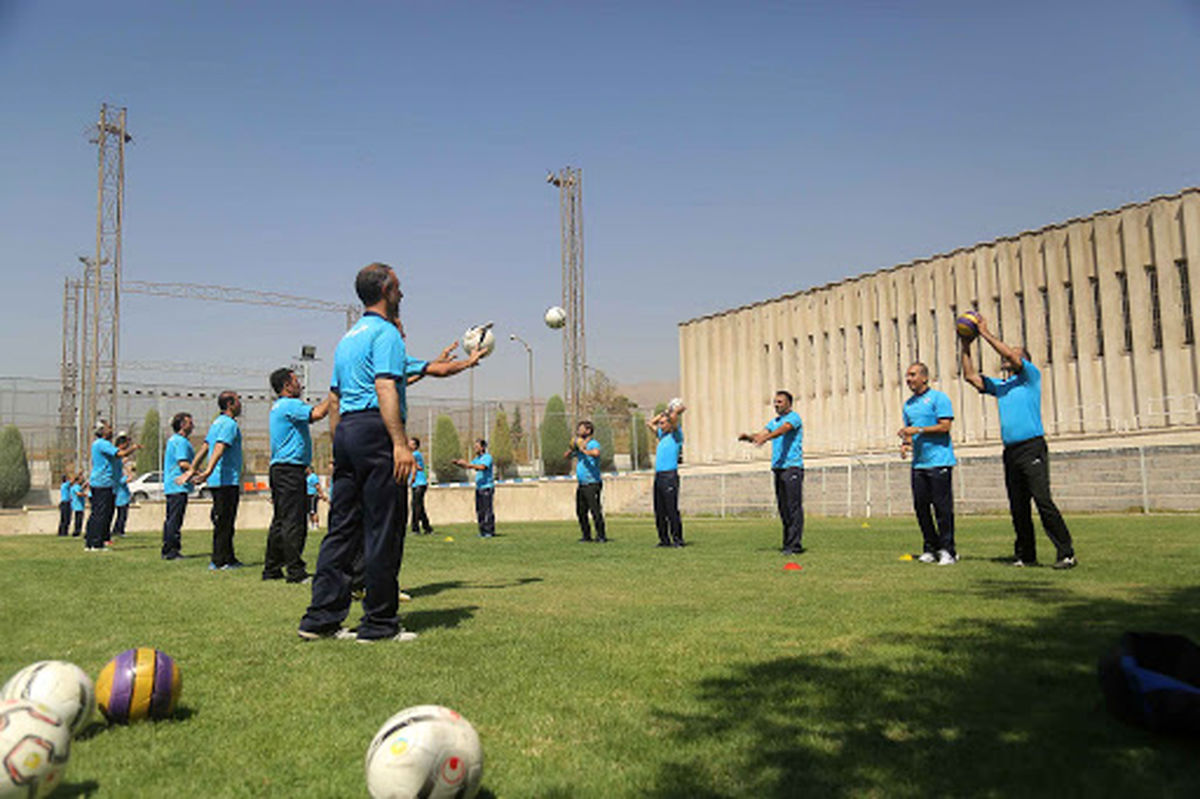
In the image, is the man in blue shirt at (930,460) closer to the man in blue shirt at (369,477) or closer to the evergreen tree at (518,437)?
the man in blue shirt at (369,477)

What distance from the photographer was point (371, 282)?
588 cm

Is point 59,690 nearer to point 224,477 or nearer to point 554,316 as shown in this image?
point 224,477

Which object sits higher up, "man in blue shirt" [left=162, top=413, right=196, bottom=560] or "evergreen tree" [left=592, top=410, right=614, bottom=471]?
"evergreen tree" [left=592, top=410, right=614, bottom=471]

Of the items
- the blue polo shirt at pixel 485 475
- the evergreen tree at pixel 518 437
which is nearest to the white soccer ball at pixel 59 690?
the blue polo shirt at pixel 485 475

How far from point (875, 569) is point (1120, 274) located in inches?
1195

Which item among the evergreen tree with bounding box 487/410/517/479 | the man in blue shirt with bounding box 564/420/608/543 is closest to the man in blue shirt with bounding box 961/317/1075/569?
the man in blue shirt with bounding box 564/420/608/543

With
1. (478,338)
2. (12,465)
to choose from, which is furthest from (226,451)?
(12,465)

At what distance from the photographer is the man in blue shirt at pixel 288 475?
31.4ft

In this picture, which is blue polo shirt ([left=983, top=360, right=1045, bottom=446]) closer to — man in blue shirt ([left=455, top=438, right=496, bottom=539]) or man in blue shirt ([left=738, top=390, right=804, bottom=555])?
man in blue shirt ([left=738, top=390, right=804, bottom=555])

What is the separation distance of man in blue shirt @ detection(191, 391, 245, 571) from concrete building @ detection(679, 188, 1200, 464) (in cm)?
2857

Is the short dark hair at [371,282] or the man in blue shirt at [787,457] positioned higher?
the short dark hair at [371,282]

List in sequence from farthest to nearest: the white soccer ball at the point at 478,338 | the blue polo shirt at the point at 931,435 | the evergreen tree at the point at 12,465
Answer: the evergreen tree at the point at 12,465
the blue polo shirt at the point at 931,435
the white soccer ball at the point at 478,338

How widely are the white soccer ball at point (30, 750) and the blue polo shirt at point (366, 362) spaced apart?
10.1ft

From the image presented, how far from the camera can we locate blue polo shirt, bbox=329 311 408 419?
18.4 feet
